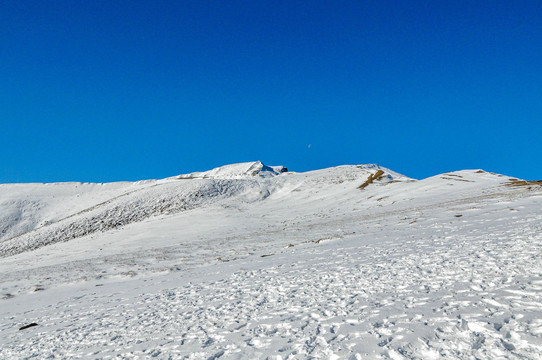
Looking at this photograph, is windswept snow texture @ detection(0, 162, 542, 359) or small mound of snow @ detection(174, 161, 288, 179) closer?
windswept snow texture @ detection(0, 162, 542, 359)

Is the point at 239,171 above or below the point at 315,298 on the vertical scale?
above

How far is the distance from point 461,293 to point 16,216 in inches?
3592

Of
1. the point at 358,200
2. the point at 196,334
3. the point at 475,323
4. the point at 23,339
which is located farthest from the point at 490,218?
the point at 358,200

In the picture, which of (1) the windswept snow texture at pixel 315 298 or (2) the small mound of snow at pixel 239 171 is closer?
(1) the windswept snow texture at pixel 315 298

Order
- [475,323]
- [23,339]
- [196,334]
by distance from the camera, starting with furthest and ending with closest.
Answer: [23,339] < [196,334] < [475,323]

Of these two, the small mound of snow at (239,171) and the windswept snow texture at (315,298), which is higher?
the small mound of snow at (239,171)

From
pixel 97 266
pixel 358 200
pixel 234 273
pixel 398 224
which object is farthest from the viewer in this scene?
pixel 358 200

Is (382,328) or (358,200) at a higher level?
(358,200)

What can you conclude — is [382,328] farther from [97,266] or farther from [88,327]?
[97,266]

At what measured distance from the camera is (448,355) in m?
5.79

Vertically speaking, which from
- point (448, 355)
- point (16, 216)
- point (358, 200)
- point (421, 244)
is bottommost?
point (448, 355)

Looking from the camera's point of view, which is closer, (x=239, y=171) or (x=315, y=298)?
(x=315, y=298)

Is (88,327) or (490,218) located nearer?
(88,327)

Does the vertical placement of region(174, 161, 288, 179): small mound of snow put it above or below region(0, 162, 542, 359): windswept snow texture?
above
